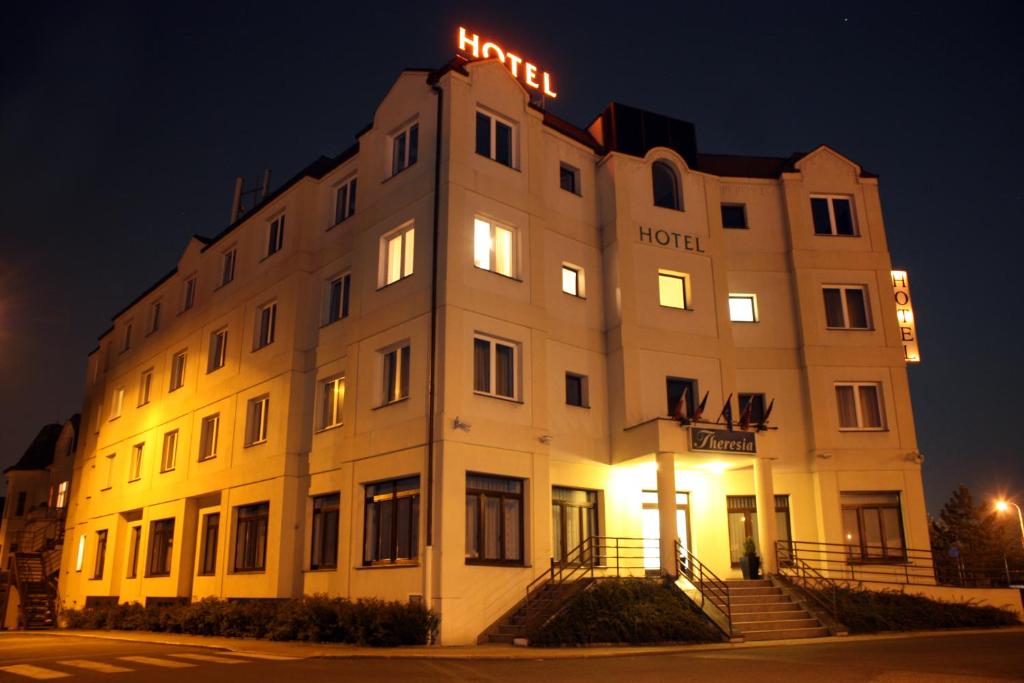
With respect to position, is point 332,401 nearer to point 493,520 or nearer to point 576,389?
point 493,520

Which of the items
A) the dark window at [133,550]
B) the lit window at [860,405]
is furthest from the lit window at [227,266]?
the lit window at [860,405]

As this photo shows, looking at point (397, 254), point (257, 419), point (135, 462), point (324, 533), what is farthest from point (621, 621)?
point (135, 462)

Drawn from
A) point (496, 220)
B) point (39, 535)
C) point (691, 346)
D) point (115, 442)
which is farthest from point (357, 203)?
point (39, 535)

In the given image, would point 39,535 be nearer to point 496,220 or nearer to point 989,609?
point 496,220

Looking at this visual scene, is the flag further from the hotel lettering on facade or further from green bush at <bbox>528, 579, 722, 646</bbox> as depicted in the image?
green bush at <bbox>528, 579, 722, 646</bbox>

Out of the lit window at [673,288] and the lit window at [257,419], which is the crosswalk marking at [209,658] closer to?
the lit window at [257,419]

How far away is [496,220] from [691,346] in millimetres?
7603

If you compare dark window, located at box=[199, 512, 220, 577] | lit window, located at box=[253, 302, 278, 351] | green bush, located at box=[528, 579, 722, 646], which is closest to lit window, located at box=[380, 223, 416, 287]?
lit window, located at box=[253, 302, 278, 351]

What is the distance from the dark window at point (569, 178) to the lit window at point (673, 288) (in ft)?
12.6

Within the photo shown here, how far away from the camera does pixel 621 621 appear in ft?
59.0

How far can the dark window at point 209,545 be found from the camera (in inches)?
1109

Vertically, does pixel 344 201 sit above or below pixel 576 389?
above

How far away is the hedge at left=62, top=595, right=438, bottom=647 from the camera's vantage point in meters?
17.8

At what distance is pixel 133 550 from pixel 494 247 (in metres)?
22.3
